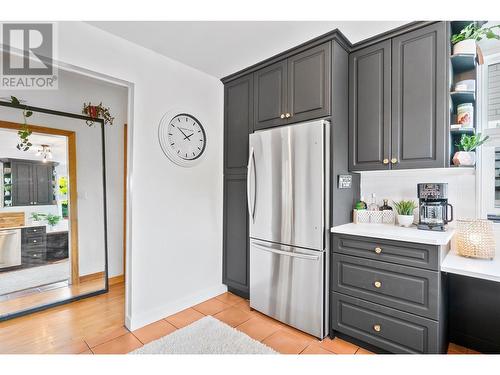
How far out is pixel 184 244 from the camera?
2592mm

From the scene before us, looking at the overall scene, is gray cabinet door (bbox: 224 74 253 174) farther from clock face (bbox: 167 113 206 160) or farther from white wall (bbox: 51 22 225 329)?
clock face (bbox: 167 113 206 160)

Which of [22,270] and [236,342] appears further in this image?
[22,270]

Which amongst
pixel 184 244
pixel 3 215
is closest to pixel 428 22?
pixel 184 244

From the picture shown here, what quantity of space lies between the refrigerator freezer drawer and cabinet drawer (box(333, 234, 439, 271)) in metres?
0.20

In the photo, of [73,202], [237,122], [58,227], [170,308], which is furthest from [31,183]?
[237,122]

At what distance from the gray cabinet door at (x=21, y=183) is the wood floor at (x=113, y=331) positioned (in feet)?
3.60

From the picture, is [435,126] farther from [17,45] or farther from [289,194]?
[17,45]

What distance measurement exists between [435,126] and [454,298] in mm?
1350

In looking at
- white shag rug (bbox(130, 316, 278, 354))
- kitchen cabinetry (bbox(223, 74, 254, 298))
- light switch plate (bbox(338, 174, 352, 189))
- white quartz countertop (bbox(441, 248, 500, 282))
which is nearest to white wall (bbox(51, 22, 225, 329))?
kitchen cabinetry (bbox(223, 74, 254, 298))

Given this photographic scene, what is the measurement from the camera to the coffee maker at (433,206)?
74.2 inches

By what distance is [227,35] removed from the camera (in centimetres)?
210

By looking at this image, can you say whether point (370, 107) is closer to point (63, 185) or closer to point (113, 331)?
point (113, 331)

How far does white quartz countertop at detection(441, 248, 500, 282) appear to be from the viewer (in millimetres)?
1426
